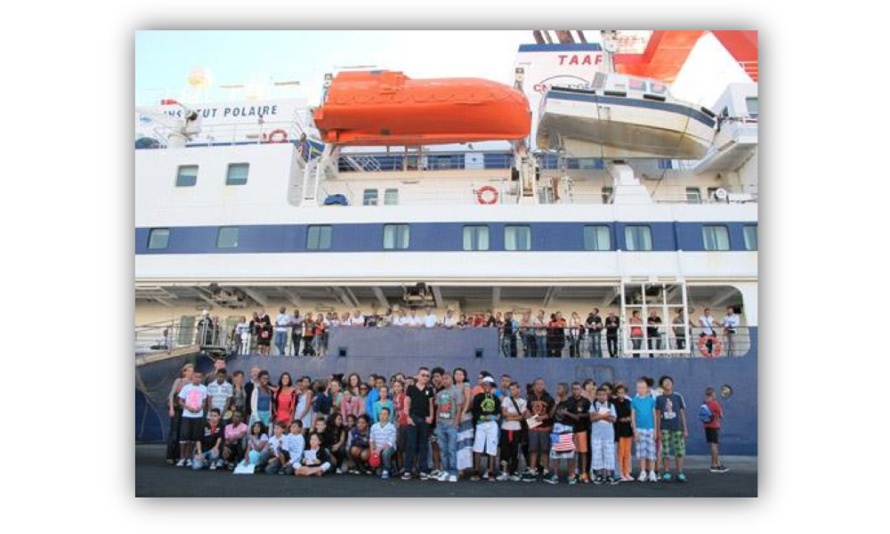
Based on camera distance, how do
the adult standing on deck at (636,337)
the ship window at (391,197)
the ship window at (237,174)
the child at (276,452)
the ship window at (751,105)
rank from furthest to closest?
the ship window at (391,197)
the ship window at (751,105)
the ship window at (237,174)
the adult standing on deck at (636,337)
the child at (276,452)

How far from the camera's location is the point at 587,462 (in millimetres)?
5824

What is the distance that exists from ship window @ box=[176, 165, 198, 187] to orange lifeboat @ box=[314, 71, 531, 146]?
66.3 inches

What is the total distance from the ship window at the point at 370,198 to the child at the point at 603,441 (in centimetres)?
467

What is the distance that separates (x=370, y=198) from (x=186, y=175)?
2.28m

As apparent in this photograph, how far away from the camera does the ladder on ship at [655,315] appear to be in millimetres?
7402

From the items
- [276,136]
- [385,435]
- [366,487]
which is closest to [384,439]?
[385,435]

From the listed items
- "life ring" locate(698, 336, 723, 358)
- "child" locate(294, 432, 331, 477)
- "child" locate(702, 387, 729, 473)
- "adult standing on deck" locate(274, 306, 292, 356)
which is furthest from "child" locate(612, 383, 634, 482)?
"adult standing on deck" locate(274, 306, 292, 356)

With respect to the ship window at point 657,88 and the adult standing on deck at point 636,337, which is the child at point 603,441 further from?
the ship window at point 657,88

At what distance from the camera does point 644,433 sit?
5.80m

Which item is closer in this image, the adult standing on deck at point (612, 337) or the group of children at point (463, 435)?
the group of children at point (463, 435)

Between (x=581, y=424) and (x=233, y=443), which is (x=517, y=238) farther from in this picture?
(x=233, y=443)

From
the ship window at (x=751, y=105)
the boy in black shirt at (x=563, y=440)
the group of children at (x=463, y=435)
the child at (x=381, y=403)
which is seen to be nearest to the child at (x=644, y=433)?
the group of children at (x=463, y=435)
